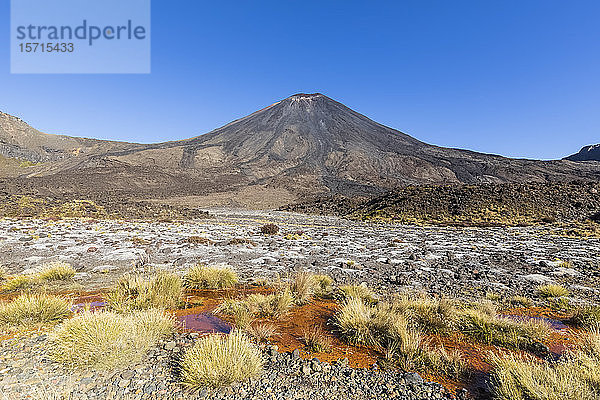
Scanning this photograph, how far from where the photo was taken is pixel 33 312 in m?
4.08

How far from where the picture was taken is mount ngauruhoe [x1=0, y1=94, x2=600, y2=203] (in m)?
81.2

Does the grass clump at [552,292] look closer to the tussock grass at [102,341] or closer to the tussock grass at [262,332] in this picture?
the tussock grass at [262,332]

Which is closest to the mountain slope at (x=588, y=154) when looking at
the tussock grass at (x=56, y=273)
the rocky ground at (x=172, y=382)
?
the rocky ground at (x=172, y=382)

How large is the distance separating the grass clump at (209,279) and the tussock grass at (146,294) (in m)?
0.74

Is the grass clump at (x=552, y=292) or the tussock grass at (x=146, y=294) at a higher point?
the tussock grass at (x=146, y=294)

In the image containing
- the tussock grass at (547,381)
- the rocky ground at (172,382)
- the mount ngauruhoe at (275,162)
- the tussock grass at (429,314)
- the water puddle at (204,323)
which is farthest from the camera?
the mount ngauruhoe at (275,162)

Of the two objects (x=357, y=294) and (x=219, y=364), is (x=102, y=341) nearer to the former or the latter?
(x=219, y=364)

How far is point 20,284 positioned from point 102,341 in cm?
460

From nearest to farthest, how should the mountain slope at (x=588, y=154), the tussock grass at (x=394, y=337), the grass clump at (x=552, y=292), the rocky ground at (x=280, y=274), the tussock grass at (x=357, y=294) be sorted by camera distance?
the rocky ground at (x=280, y=274) < the tussock grass at (x=394, y=337) < the tussock grass at (x=357, y=294) < the grass clump at (x=552, y=292) < the mountain slope at (x=588, y=154)

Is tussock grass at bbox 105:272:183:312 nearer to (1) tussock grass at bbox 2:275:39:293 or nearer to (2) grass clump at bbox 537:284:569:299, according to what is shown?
(1) tussock grass at bbox 2:275:39:293

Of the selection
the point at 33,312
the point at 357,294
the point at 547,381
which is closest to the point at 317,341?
the point at 357,294

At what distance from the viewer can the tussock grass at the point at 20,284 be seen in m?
5.76

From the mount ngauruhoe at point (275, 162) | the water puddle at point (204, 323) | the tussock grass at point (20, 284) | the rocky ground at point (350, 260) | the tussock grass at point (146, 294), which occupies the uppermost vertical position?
the mount ngauruhoe at point (275, 162)

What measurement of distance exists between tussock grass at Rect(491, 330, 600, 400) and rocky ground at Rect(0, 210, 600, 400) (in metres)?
0.61
